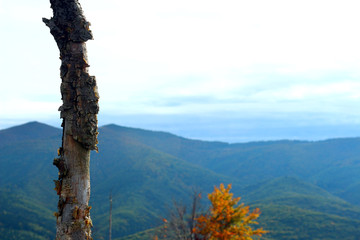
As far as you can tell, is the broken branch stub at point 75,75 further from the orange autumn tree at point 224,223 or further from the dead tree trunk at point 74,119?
the orange autumn tree at point 224,223

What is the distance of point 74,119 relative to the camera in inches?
271

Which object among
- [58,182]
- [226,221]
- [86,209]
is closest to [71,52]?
[58,182]

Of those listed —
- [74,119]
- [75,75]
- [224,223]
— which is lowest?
[224,223]

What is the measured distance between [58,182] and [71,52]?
8.53 ft

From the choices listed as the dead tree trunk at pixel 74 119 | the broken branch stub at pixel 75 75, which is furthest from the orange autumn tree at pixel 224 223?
the broken branch stub at pixel 75 75

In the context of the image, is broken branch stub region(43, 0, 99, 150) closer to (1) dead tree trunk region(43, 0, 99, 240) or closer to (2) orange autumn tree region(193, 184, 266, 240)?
(1) dead tree trunk region(43, 0, 99, 240)

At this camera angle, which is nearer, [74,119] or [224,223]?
[74,119]

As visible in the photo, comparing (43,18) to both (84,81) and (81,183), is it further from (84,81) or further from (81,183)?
(81,183)

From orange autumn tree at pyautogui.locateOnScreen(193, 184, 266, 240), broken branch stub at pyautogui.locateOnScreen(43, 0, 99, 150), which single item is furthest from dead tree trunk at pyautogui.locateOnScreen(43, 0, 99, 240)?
orange autumn tree at pyautogui.locateOnScreen(193, 184, 266, 240)

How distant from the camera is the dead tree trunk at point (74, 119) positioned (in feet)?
22.1

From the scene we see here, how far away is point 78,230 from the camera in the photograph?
671cm

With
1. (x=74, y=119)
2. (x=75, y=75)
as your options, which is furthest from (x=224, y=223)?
(x=75, y=75)

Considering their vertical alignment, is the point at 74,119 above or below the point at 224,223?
above

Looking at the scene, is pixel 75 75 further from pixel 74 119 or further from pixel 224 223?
pixel 224 223
